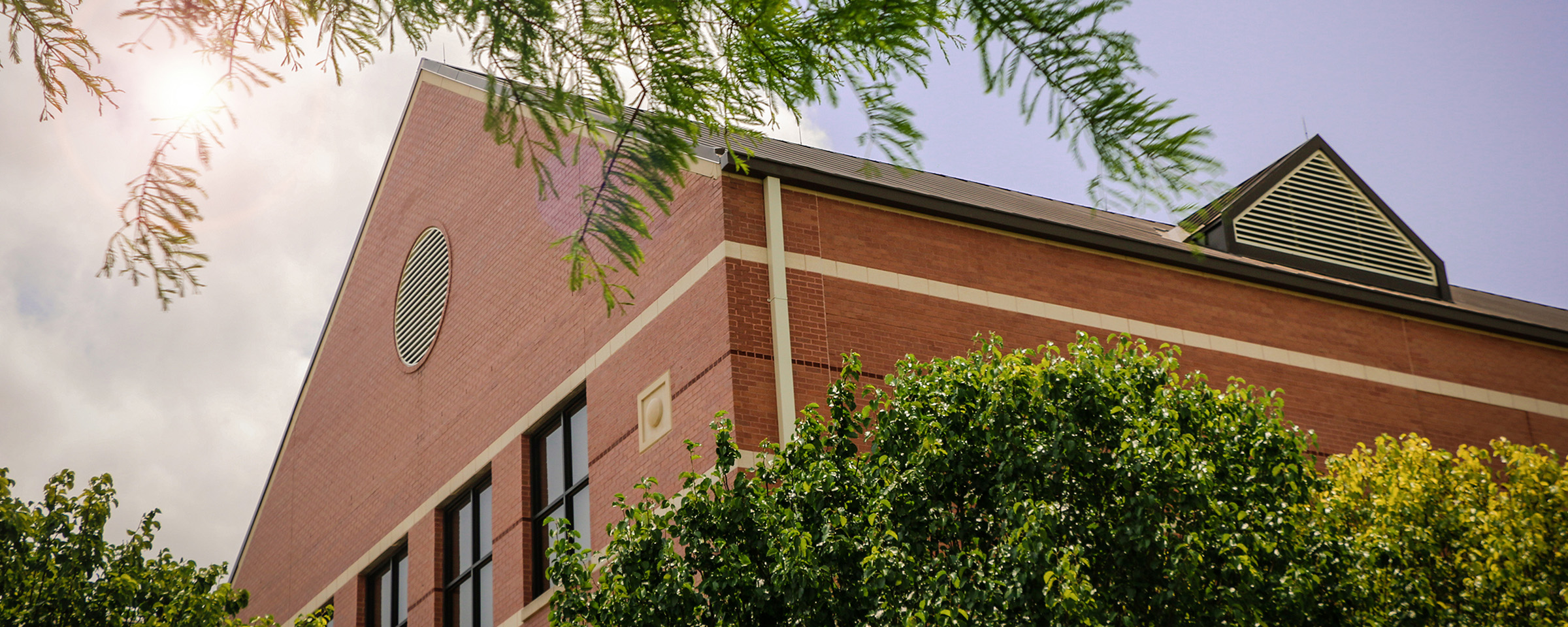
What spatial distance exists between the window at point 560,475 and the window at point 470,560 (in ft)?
3.22

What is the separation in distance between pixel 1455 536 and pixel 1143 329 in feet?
15.9

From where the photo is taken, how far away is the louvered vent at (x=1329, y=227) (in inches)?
746

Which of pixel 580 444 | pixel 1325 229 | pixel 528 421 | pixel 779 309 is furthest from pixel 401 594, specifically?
pixel 1325 229

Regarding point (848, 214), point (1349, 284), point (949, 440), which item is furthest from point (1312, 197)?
point (949, 440)

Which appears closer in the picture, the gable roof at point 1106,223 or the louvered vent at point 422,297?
the gable roof at point 1106,223

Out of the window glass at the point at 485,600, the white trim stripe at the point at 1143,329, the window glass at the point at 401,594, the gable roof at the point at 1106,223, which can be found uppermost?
the gable roof at the point at 1106,223

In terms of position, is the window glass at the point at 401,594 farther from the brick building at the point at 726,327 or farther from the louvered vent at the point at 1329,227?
the louvered vent at the point at 1329,227

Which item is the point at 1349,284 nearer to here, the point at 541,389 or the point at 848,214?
the point at 848,214

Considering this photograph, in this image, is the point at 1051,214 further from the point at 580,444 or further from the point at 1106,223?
the point at 580,444

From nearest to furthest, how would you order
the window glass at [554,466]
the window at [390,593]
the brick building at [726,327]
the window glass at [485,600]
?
the brick building at [726,327]
the window glass at [554,466]
the window glass at [485,600]
the window at [390,593]

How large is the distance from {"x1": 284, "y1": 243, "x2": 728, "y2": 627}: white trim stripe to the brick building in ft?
0.15

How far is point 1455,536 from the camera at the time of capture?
39.3 feet

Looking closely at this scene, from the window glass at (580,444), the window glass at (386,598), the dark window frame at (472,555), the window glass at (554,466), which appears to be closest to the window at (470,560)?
the dark window frame at (472,555)

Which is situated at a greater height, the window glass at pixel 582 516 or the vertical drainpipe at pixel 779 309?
the vertical drainpipe at pixel 779 309
